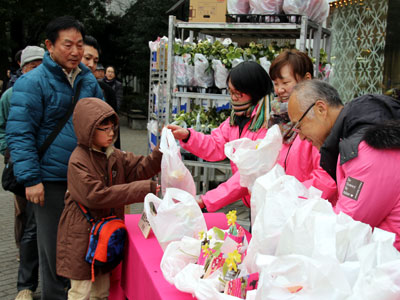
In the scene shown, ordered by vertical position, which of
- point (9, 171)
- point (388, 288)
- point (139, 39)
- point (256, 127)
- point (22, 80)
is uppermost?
point (139, 39)

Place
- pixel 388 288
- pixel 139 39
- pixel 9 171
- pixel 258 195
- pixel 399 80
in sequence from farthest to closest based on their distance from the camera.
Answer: pixel 139 39 < pixel 399 80 < pixel 9 171 < pixel 258 195 < pixel 388 288

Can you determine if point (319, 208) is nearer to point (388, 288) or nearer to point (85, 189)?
point (388, 288)

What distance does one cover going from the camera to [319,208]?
1.47 m

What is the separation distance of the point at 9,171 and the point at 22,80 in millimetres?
920

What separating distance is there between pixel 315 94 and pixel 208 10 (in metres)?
3.13

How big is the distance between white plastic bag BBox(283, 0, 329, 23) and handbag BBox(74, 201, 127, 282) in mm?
2932

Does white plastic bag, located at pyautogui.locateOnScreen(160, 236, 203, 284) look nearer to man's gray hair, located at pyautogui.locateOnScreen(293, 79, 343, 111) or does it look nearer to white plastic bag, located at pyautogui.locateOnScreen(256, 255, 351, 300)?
white plastic bag, located at pyautogui.locateOnScreen(256, 255, 351, 300)

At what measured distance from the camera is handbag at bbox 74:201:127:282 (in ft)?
8.30

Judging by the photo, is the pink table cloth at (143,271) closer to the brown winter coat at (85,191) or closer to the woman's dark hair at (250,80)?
the brown winter coat at (85,191)

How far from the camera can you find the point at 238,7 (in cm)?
482

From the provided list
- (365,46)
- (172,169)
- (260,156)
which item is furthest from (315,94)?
(365,46)

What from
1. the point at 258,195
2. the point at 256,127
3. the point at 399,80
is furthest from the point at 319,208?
the point at 399,80

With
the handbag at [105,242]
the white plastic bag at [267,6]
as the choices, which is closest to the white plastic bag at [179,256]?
the handbag at [105,242]

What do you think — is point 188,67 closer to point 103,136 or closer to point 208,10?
point 208,10
